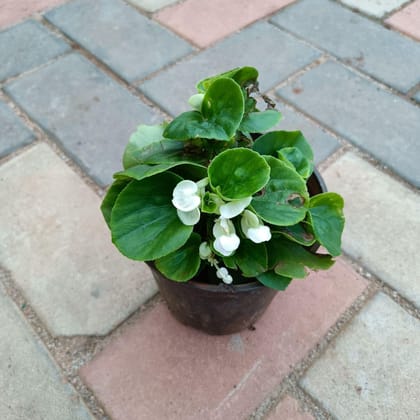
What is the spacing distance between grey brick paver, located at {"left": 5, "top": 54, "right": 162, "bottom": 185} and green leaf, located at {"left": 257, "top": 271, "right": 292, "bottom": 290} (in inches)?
26.6

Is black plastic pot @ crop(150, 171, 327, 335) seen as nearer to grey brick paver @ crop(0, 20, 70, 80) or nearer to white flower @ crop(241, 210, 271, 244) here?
white flower @ crop(241, 210, 271, 244)

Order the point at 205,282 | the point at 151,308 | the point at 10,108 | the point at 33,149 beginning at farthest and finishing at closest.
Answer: the point at 10,108
the point at 33,149
the point at 151,308
the point at 205,282

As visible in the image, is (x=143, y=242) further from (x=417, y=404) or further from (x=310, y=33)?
(x=310, y=33)

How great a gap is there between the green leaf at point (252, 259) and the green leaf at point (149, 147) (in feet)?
0.62

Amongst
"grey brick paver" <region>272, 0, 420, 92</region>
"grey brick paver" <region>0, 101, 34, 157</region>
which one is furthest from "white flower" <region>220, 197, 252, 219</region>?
"grey brick paver" <region>272, 0, 420, 92</region>

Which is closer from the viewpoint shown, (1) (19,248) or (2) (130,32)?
(1) (19,248)

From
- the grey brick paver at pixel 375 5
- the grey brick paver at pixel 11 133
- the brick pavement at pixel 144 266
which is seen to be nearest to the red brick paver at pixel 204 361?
the brick pavement at pixel 144 266

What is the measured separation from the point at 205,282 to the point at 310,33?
49.8 inches

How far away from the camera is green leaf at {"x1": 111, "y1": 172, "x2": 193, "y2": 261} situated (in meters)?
0.70

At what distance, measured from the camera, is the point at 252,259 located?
→ 2.45 feet

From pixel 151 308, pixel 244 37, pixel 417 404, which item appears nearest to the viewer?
pixel 417 404

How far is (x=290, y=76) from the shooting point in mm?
1579

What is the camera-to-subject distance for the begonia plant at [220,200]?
2.20 ft

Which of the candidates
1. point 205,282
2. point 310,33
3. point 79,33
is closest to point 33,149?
point 79,33
